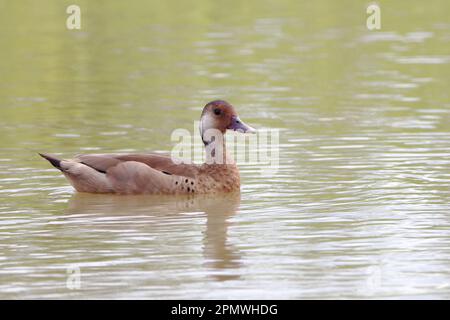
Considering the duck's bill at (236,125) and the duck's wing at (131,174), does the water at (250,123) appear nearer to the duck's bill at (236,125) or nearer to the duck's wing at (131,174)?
the duck's wing at (131,174)

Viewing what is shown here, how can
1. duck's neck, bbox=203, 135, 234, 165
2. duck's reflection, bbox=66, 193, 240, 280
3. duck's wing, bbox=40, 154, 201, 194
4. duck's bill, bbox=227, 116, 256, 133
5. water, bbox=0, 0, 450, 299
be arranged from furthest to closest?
duck's bill, bbox=227, 116, 256, 133 < duck's neck, bbox=203, 135, 234, 165 < duck's wing, bbox=40, 154, 201, 194 < duck's reflection, bbox=66, 193, 240, 280 < water, bbox=0, 0, 450, 299

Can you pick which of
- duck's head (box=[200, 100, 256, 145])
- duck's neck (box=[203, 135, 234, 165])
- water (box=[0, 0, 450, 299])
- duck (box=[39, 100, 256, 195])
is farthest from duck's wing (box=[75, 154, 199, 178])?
duck's head (box=[200, 100, 256, 145])

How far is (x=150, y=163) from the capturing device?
13.9 m

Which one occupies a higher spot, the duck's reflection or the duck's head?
the duck's head

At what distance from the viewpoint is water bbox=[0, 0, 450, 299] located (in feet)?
33.1

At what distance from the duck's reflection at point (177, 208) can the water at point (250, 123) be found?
0.03 m

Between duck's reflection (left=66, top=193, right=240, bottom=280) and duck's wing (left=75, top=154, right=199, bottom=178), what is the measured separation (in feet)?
0.98

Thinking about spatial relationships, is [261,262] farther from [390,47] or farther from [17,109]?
[390,47]

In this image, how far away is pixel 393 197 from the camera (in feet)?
42.6

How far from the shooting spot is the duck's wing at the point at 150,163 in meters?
13.9

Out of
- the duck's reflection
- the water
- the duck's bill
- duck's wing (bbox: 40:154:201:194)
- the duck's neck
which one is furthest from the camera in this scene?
the duck's bill

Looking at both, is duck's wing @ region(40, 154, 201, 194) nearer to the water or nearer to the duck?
the duck

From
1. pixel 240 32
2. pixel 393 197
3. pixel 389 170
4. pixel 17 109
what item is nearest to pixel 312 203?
pixel 393 197

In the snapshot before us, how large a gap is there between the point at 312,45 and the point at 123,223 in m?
13.8
